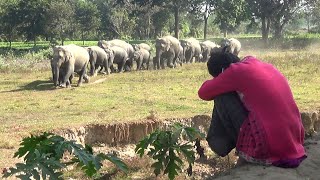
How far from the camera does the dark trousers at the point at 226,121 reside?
4770 millimetres

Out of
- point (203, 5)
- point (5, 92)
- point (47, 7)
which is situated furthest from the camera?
point (203, 5)

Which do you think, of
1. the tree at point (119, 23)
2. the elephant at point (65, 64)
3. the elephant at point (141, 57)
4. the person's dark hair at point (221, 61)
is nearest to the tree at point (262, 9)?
the tree at point (119, 23)

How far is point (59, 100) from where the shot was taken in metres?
13.3

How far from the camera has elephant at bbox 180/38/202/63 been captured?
29.6 meters

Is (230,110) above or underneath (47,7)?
underneath

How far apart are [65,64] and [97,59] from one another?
14.8ft

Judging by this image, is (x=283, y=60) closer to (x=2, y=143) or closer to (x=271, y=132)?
(x=2, y=143)

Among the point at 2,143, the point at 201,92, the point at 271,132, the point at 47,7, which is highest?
the point at 47,7

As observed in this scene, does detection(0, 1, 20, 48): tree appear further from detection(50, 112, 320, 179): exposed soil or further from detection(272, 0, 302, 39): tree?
detection(50, 112, 320, 179): exposed soil

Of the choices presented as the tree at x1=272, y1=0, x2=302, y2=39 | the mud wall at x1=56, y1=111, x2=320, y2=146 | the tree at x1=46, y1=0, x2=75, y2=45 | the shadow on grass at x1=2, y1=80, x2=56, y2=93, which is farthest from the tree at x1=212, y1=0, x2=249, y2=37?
the mud wall at x1=56, y1=111, x2=320, y2=146

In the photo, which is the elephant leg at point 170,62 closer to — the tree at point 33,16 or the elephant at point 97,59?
the elephant at point 97,59

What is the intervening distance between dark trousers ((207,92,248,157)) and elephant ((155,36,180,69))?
20.1m

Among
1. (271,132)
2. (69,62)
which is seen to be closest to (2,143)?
(271,132)

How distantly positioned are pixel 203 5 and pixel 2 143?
4270 cm
